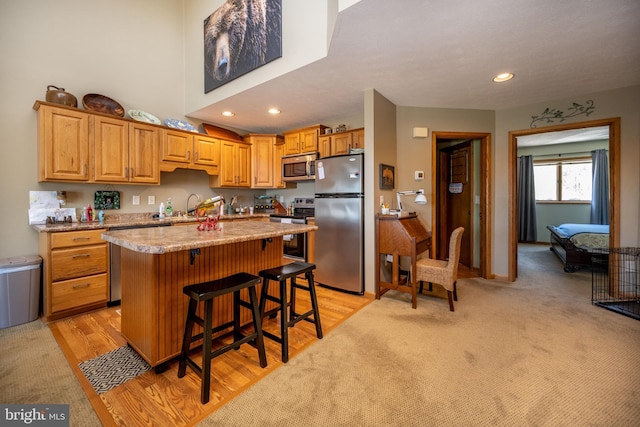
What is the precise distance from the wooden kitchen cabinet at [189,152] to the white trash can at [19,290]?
1.67 m

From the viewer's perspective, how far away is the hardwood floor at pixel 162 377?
1441 millimetres

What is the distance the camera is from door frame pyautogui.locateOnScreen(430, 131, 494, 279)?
3752mm

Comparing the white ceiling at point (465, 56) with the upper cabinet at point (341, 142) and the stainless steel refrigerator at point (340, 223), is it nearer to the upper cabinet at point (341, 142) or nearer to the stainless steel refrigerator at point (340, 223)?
the upper cabinet at point (341, 142)

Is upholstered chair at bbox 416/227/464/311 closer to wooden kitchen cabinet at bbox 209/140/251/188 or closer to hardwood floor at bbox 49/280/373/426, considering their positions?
hardwood floor at bbox 49/280/373/426

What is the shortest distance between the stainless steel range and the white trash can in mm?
2660

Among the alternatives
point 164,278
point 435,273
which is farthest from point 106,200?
point 435,273

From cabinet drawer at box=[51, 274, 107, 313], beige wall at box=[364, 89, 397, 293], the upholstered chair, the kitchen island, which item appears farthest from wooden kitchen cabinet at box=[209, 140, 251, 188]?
the upholstered chair

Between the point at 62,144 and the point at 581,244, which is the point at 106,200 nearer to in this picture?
the point at 62,144

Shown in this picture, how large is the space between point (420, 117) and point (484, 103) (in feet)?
2.66

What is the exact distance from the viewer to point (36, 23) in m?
2.87

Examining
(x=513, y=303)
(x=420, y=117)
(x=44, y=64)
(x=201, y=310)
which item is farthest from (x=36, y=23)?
(x=513, y=303)

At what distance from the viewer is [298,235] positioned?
3.96 m

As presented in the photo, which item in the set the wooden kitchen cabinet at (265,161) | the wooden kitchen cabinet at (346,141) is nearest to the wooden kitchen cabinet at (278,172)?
the wooden kitchen cabinet at (265,161)

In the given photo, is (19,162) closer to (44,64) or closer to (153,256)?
(44,64)
